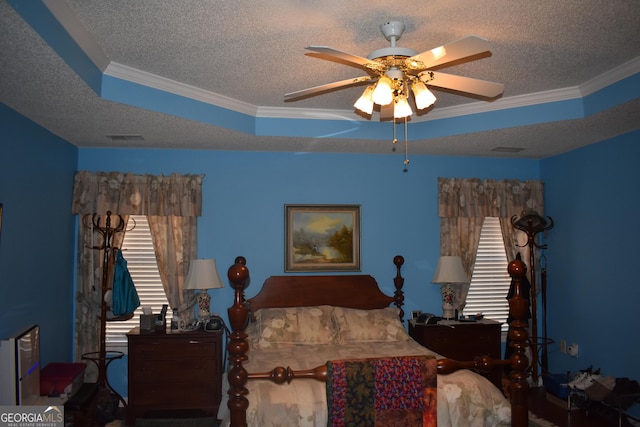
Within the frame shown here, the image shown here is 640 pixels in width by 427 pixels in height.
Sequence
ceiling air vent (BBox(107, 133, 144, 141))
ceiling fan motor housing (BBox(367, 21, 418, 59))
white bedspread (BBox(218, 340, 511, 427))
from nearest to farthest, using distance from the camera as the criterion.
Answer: ceiling fan motor housing (BBox(367, 21, 418, 59))
white bedspread (BBox(218, 340, 511, 427))
ceiling air vent (BBox(107, 133, 144, 141))

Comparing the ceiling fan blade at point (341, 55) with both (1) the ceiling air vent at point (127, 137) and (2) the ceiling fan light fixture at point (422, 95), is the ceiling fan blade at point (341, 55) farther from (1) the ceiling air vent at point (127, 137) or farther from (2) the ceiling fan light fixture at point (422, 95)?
(1) the ceiling air vent at point (127, 137)

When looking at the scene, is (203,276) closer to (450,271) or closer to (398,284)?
(398,284)

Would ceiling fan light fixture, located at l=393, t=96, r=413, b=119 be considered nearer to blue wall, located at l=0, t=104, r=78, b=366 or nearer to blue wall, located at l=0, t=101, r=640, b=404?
blue wall, located at l=0, t=101, r=640, b=404

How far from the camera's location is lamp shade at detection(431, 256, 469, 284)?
517 centimetres

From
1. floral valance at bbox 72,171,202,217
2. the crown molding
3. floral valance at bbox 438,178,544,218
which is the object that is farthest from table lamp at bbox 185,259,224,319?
floral valance at bbox 438,178,544,218

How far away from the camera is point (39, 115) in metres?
3.83

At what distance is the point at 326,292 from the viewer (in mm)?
5227

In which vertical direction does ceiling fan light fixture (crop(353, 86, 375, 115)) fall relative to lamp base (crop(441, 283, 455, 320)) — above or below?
above

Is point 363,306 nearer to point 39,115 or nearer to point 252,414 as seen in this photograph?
point 252,414

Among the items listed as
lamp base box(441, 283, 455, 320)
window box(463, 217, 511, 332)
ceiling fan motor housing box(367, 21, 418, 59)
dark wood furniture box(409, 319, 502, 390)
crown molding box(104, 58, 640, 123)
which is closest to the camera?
ceiling fan motor housing box(367, 21, 418, 59)

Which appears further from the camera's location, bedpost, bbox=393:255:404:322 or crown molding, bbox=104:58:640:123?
bedpost, bbox=393:255:404:322

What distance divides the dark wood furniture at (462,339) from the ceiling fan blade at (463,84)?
2.79 meters

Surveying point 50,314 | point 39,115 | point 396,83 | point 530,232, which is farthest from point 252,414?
point 530,232

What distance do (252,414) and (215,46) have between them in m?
2.30
